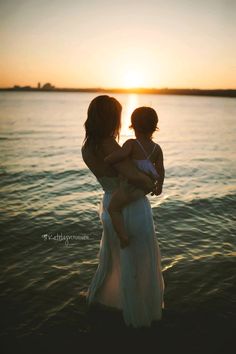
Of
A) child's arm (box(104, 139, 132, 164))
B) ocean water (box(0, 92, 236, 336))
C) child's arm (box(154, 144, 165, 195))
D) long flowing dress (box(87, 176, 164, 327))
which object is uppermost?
child's arm (box(104, 139, 132, 164))

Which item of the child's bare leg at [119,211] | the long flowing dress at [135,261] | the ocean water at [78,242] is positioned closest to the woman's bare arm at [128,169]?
the child's bare leg at [119,211]

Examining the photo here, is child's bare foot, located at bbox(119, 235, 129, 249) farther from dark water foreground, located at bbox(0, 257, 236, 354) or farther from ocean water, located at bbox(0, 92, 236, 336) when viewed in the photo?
ocean water, located at bbox(0, 92, 236, 336)

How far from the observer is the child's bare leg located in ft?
12.2

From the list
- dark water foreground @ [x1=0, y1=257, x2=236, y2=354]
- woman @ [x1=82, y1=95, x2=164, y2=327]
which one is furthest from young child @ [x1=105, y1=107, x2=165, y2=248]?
dark water foreground @ [x1=0, y1=257, x2=236, y2=354]

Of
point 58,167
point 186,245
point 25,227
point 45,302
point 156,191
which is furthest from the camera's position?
point 58,167

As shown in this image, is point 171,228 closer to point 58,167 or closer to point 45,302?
point 45,302

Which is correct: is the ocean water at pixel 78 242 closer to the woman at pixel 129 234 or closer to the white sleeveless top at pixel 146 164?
the woman at pixel 129 234

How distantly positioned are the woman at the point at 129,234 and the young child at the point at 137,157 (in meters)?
0.11

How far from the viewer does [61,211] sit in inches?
380

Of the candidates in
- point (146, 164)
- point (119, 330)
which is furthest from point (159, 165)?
point (119, 330)

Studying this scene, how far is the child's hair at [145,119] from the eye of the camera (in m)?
3.56

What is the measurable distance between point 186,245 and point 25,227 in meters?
4.25

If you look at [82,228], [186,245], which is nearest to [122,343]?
[186,245]

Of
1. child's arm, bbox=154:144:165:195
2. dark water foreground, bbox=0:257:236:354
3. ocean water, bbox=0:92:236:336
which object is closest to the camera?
child's arm, bbox=154:144:165:195
